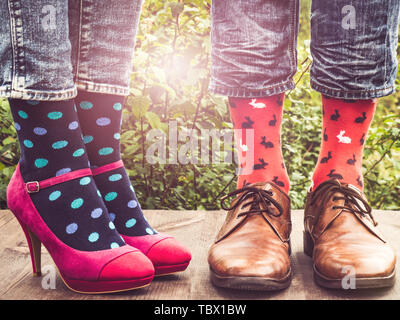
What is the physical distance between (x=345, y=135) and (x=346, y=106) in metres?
0.07

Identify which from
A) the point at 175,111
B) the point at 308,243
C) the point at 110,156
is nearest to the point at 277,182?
the point at 308,243

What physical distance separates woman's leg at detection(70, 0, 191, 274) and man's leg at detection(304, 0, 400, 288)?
320 mm

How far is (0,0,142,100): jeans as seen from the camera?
A: 733 mm

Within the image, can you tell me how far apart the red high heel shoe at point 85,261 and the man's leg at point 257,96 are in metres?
0.17

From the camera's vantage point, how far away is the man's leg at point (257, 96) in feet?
3.19

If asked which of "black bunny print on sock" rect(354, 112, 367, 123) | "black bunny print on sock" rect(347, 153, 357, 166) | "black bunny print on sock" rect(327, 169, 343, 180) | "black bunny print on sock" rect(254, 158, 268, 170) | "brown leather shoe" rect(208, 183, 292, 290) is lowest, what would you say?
"brown leather shoe" rect(208, 183, 292, 290)

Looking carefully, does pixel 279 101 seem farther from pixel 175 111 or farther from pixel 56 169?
pixel 175 111

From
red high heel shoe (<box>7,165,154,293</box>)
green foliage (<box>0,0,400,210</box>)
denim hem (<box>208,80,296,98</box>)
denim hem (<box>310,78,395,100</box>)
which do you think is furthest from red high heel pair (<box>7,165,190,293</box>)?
green foliage (<box>0,0,400,210</box>)

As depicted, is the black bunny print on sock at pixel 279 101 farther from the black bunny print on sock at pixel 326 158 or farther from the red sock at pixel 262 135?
the black bunny print on sock at pixel 326 158

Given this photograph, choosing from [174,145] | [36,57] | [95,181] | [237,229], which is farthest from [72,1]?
[174,145]

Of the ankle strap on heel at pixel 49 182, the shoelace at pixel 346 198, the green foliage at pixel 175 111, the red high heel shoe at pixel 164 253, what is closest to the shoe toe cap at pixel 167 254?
the red high heel shoe at pixel 164 253

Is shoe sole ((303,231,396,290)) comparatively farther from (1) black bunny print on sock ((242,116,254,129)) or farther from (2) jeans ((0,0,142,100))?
(2) jeans ((0,0,142,100))

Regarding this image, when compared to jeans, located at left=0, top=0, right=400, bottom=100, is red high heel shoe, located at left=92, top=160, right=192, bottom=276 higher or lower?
lower

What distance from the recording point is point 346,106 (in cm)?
102
